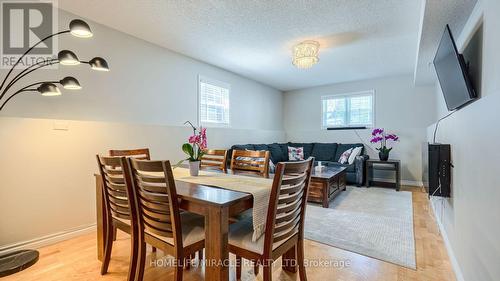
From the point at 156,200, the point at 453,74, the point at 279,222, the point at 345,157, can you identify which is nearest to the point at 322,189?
the point at 345,157

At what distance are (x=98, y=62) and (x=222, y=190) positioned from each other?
1656 millimetres

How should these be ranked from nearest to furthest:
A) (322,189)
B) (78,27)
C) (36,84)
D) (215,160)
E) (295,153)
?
1. (78,27)
2. (36,84)
3. (215,160)
4. (322,189)
5. (295,153)

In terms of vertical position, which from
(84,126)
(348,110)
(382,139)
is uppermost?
(348,110)

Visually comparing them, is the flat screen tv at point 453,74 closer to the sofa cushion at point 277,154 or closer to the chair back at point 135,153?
the chair back at point 135,153

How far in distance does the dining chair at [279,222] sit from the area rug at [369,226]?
3.24 feet

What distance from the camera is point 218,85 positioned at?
4418mm

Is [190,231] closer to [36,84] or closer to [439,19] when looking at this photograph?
[36,84]

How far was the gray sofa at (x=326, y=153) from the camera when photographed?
4586 millimetres

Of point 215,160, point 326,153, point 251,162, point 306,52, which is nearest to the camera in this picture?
point 251,162

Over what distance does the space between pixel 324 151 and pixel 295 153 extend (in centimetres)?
67

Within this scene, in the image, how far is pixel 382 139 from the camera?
491 centimetres

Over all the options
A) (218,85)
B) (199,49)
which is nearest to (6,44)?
(199,49)

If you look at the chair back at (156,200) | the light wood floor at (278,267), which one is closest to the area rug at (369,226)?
the light wood floor at (278,267)

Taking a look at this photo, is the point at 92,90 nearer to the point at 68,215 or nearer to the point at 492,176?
the point at 68,215
